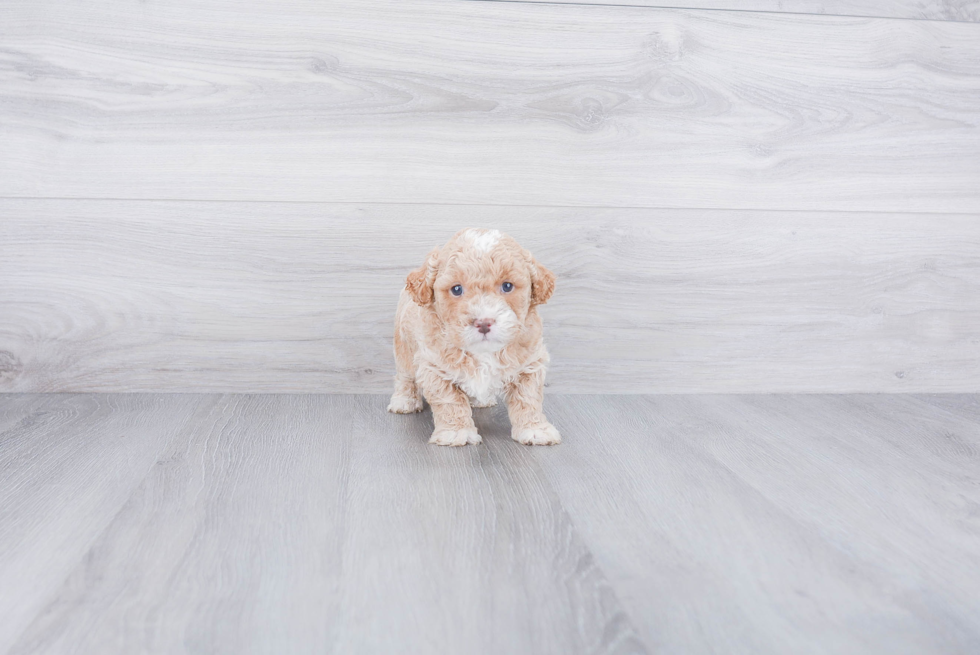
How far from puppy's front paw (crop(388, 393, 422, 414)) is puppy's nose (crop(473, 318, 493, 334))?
32cm

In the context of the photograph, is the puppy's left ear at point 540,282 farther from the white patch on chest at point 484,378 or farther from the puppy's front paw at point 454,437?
the puppy's front paw at point 454,437

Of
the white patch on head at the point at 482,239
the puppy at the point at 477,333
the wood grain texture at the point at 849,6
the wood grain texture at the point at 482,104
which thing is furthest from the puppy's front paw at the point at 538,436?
the wood grain texture at the point at 849,6

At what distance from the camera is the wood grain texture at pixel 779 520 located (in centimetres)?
63

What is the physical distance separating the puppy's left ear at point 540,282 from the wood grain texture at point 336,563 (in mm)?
240

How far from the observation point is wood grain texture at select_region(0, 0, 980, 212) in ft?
4.19

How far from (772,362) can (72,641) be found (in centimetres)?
127

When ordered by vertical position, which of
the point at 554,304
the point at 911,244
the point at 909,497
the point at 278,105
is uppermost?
the point at 278,105

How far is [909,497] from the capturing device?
929 millimetres

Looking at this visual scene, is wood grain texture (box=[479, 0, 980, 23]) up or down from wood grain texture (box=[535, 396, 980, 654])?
up

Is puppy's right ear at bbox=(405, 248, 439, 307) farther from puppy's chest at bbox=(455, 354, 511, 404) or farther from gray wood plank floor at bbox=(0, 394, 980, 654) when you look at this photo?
gray wood plank floor at bbox=(0, 394, 980, 654)

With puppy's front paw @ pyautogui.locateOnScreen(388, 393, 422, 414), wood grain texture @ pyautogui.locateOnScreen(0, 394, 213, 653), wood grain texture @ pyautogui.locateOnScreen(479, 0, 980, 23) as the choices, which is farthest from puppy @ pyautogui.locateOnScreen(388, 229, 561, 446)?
wood grain texture @ pyautogui.locateOnScreen(479, 0, 980, 23)

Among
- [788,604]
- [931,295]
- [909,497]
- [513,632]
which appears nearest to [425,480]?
[513,632]

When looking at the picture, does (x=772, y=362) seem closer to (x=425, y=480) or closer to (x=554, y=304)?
(x=554, y=304)

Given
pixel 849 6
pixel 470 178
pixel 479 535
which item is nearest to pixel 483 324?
pixel 479 535
